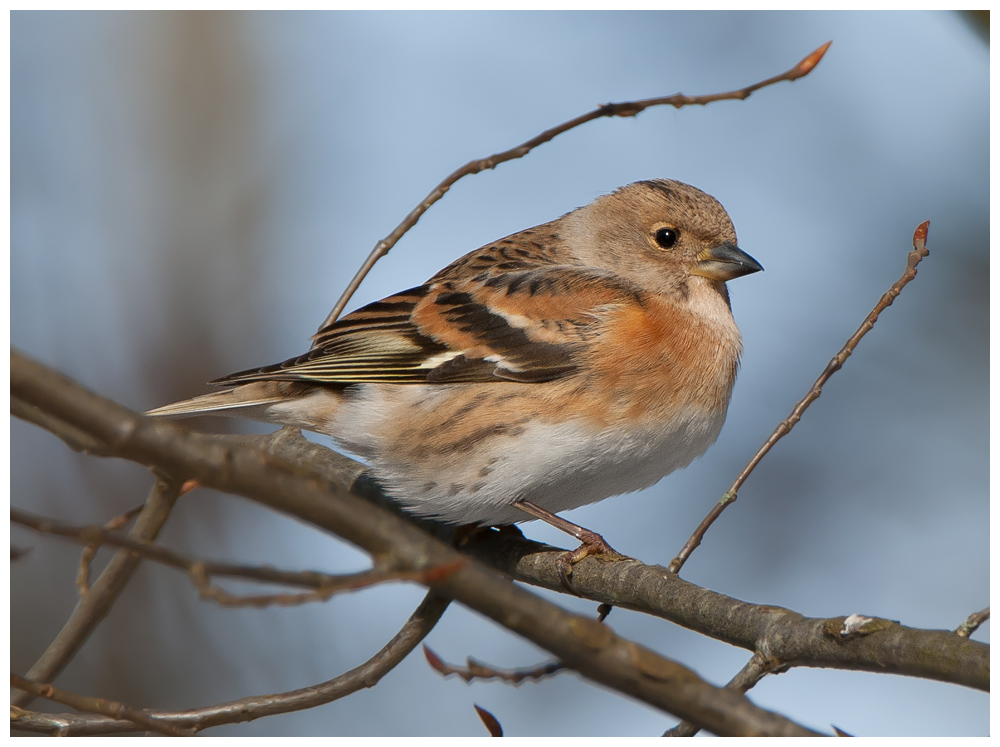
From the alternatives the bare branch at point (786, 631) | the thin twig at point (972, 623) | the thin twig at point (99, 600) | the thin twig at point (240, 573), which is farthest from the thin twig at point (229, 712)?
the thin twig at point (972, 623)

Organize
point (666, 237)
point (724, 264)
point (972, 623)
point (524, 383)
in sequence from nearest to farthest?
point (972, 623) < point (524, 383) < point (724, 264) < point (666, 237)

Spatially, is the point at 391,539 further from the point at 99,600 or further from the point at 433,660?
the point at 99,600

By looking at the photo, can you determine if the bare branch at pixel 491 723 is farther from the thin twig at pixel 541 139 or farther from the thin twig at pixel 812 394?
the thin twig at pixel 541 139

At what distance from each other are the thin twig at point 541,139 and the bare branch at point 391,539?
2.25 metres

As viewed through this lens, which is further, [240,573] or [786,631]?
[786,631]

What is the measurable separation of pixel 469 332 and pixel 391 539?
2656mm

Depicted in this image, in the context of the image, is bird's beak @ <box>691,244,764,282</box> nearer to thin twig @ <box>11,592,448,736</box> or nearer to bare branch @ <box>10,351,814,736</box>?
thin twig @ <box>11,592,448,736</box>

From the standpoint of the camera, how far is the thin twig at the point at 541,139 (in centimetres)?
360

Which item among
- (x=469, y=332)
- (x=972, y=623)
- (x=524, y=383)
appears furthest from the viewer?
(x=469, y=332)

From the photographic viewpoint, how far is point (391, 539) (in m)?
2.02

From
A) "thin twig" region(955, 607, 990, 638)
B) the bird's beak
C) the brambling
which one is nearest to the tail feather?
the brambling

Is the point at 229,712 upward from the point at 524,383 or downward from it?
downward

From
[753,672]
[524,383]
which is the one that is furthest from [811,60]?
[753,672]
